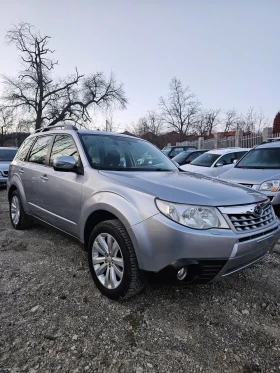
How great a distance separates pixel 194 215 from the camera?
2.14 meters

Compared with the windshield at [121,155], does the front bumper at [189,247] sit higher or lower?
lower

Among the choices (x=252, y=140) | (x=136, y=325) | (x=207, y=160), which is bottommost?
(x=136, y=325)

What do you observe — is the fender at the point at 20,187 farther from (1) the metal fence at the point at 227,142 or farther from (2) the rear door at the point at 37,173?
(1) the metal fence at the point at 227,142

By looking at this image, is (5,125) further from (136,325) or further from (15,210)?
(136,325)

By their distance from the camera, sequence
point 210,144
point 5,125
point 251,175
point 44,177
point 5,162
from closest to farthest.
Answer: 1. point 44,177
2. point 251,175
3. point 5,162
4. point 210,144
5. point 5,125

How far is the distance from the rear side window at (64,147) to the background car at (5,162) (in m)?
7.23

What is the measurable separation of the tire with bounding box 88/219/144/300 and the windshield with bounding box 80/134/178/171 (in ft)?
2.54

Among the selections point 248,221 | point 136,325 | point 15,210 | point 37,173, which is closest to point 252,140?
point 15,210

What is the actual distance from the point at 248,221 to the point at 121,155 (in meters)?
1.68

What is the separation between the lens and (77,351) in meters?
1.92

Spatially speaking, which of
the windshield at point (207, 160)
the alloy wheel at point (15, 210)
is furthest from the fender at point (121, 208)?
the windshield at point (207, 160)

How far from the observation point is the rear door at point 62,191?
9.87 feet

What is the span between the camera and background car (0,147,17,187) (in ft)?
32.5

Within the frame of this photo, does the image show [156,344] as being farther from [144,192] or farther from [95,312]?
[144,192]
